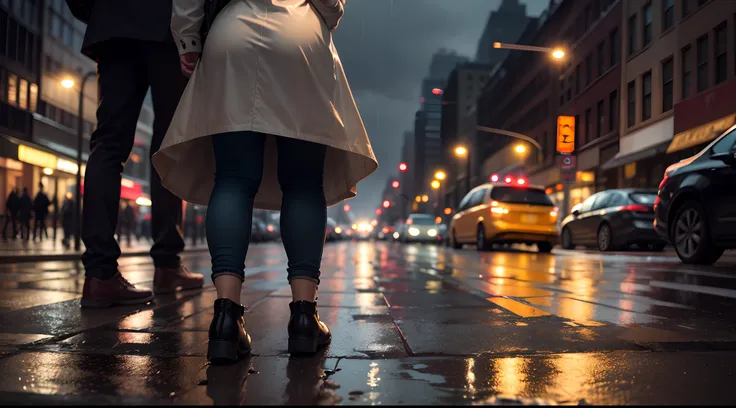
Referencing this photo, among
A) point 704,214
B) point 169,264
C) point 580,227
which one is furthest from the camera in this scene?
point 580,227

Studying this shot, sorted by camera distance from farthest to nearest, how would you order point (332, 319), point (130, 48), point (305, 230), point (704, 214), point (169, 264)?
1. point (704, 214)
2. point (169, 264)
3. point (130, 48)
4. point (332, 319)
5. point (305, 230)

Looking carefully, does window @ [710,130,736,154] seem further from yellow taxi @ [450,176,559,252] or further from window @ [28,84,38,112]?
window @ [28,84,38,112]

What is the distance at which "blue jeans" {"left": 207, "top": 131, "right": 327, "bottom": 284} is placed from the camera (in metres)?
2.58

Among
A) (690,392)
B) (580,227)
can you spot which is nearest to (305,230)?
(690,392)

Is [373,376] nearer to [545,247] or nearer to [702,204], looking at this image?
[702,204]

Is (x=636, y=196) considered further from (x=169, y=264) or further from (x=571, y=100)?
(x=571, y=100)

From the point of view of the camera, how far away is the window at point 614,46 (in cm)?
2942

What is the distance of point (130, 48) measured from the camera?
3.93 metres

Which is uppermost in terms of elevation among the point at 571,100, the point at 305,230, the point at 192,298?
the point at 571,100

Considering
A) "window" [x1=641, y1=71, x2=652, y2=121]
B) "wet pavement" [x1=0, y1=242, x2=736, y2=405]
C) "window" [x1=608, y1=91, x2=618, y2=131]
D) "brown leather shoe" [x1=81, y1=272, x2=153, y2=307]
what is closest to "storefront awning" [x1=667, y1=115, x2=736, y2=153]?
"window" [x1=641, y1=71, x2=652, y2=121]

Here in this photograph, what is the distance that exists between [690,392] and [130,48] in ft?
11.2

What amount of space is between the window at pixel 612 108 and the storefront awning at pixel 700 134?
8308mm

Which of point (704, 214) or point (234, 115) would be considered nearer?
point (234, 115)

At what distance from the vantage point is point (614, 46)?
30266 mm
